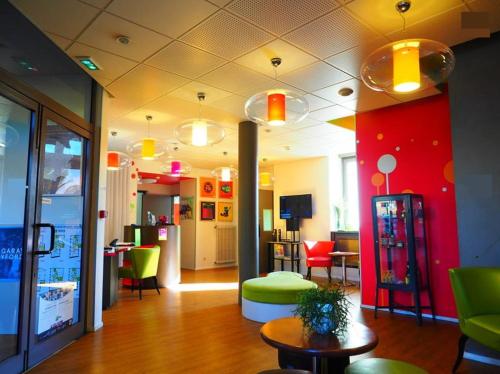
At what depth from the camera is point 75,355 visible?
11.7 ft

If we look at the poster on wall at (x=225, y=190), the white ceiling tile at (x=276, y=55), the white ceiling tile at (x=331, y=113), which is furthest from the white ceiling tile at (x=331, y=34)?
the poster on wall at (x=225, y=190)

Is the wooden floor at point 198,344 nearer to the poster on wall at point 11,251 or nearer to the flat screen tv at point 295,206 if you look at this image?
the poster on wall at point 11,251

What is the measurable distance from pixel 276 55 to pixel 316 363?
301cm

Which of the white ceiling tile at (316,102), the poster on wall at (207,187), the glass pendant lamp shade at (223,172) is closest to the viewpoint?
the white ceiling tile at (316,102)

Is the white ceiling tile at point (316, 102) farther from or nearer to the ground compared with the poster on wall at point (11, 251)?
farther from the ground

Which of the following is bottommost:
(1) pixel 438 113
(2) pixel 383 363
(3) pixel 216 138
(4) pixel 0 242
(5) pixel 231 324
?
(5) pixel 231 324

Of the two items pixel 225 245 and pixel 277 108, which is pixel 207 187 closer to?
pixel 225 245

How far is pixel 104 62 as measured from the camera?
3.85 meters

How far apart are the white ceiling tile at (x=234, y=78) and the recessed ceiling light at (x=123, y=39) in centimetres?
106

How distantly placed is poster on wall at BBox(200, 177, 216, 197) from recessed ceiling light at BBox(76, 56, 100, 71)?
6.76 metres

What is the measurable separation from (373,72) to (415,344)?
3.00 m

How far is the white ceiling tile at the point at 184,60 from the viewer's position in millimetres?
3602

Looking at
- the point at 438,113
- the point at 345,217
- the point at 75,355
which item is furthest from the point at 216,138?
the point at 345,217

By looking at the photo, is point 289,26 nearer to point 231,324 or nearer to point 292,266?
point 231,324
